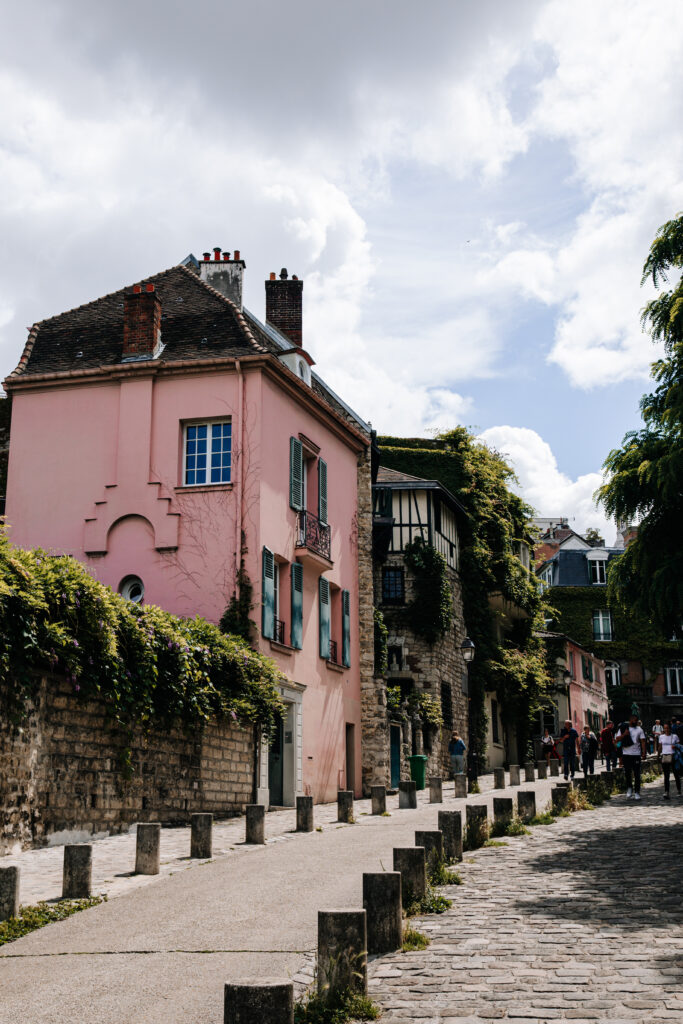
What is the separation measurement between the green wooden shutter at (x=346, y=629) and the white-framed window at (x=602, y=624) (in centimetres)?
3209

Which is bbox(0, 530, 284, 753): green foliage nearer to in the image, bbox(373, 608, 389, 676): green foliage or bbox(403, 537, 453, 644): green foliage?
bbox(373, 608, 389, 676): green foliage

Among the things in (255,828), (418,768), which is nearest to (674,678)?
(418,768)

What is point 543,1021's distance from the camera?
5305mm

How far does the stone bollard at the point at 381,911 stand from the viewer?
6812mm

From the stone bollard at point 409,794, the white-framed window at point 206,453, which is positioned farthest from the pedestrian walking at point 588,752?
the white-framed window at point 206,453

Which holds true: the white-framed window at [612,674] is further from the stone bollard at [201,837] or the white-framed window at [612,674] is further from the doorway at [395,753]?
the stone bollard at [201,837]

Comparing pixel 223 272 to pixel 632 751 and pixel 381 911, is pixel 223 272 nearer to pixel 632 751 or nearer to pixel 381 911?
pixel 632 751

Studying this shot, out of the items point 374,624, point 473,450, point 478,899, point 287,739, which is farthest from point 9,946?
point 473,450

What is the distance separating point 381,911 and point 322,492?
18.2 m

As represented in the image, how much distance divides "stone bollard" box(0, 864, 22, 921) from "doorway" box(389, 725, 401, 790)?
19.7 m

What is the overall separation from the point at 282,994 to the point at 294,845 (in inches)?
351

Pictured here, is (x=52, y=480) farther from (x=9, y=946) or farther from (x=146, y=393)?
(x=9, y=946)

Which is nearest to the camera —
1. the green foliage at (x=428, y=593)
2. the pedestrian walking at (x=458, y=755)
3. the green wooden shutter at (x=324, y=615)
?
the green wooden shutter at (x=324, y=615)

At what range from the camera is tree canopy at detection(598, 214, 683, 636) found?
44.3ft
